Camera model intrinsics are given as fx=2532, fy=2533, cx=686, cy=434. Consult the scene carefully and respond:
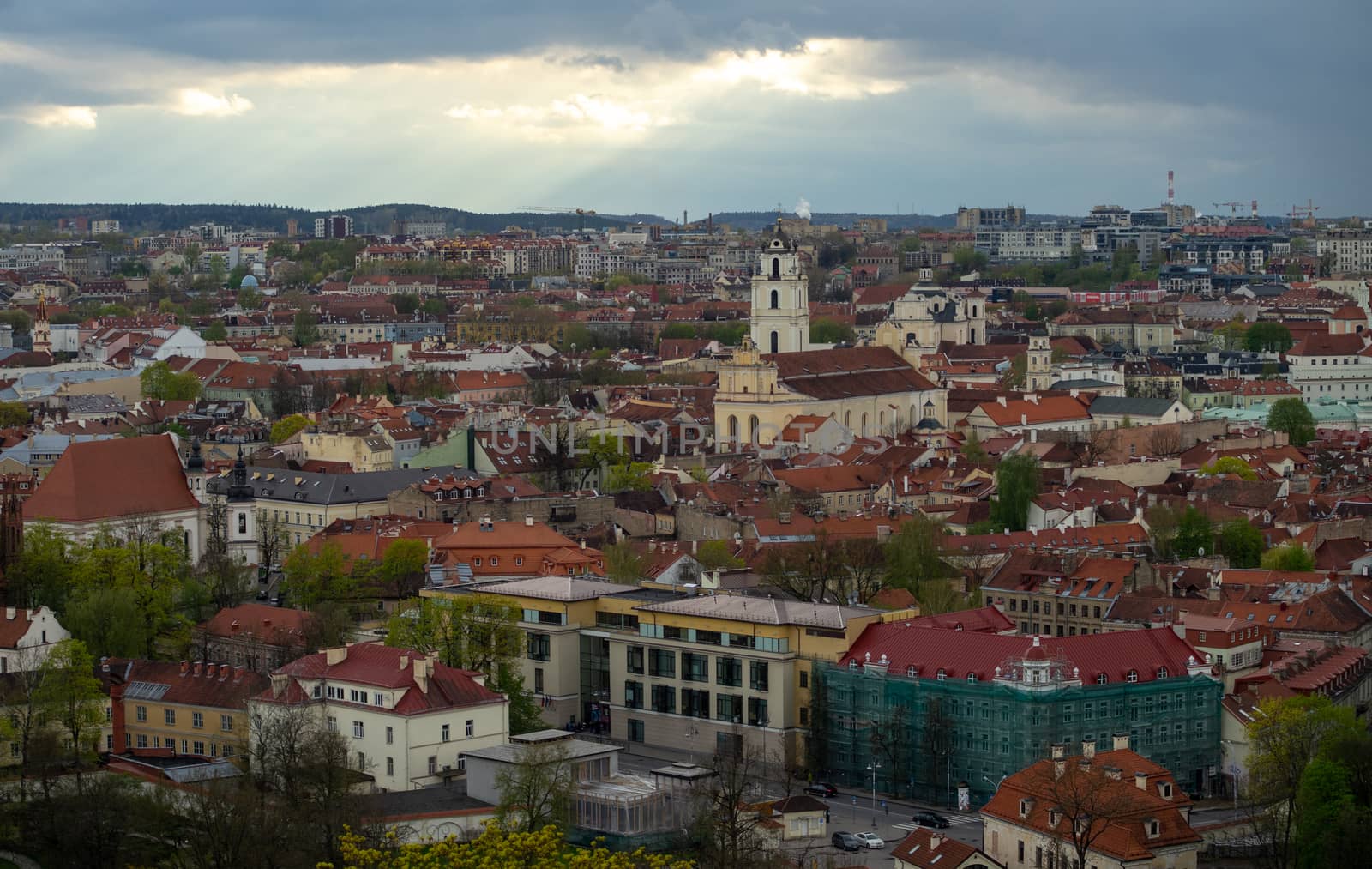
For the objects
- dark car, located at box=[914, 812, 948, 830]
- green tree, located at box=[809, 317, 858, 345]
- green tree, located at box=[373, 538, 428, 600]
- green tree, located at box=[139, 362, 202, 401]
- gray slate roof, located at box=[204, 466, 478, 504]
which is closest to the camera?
dark car, located at box=[914, 812, 948, 830]

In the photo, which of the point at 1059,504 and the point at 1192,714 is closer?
the point at 1192,714

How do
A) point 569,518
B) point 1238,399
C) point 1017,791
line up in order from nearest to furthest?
point 1017,791 → point 569,518 → point 1238,399

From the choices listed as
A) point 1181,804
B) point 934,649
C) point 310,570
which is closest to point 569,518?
point 310,570

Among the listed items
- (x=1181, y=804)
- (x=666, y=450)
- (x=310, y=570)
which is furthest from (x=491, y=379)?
(x=1181, y=804)

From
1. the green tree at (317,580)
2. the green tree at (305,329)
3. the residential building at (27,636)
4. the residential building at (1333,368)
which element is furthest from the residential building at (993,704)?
the green tree at (305,329)

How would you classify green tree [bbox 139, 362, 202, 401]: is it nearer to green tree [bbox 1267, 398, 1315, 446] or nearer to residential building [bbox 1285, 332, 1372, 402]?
green tree [bbox 1267, 398, 1315, 446]

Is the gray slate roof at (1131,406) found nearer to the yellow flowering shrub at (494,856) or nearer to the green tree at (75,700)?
the green tree at (75,700)

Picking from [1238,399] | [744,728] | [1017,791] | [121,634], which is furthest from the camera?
[1238,399]

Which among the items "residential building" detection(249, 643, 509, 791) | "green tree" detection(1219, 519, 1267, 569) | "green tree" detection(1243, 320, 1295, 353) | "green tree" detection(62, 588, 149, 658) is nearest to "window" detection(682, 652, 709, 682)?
"residential building" detection(249, 643, 509, 791)

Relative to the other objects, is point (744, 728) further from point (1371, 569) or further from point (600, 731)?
point (1371, 569)
